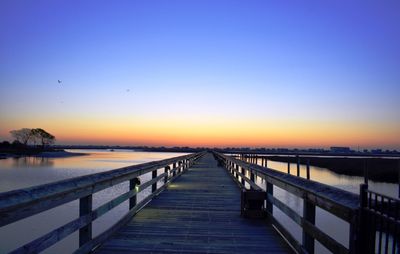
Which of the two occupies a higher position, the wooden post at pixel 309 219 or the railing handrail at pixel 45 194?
the railing handrail at pixel 45 194

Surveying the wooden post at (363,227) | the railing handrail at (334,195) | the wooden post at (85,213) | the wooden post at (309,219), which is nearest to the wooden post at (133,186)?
the wooden post at (85,213)

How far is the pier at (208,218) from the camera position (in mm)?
3035

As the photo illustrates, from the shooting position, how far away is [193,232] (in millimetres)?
6684

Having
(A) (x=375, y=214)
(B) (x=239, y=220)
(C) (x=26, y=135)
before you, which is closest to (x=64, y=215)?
(B) (x=239, y=220)

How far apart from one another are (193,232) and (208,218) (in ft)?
4.67

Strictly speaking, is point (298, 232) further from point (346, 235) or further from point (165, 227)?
point (165, 227)

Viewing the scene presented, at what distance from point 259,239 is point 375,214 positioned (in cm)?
363

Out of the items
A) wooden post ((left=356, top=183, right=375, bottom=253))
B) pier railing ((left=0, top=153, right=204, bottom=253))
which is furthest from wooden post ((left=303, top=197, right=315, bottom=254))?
pier railing ((left=0, top=153, right=204, bottom=253))

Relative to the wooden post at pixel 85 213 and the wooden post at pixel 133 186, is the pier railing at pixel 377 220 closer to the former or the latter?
the wooden post at pixel 85 213

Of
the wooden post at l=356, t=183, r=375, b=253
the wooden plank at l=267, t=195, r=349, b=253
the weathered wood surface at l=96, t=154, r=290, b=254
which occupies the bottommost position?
the weathered wood surface at l=96, t=154, r=290, b=254

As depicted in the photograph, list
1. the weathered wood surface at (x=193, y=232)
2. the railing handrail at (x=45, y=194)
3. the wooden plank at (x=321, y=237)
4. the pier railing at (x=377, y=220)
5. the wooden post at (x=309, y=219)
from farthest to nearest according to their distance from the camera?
the weathered wood surface at (x=193, y=232) → the wooden post at (x=309, y=219) → the wooden plank at (x=321, y=237) → the railing handrail at (x=45, y=194) → the pier railing at (x=377, y=220)

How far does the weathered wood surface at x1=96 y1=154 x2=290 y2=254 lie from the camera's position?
561 cm

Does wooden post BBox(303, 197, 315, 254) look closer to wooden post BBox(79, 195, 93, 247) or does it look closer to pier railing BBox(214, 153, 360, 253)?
pier railing BBox(214, 153, 360, 253)

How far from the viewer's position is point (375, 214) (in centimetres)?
286
